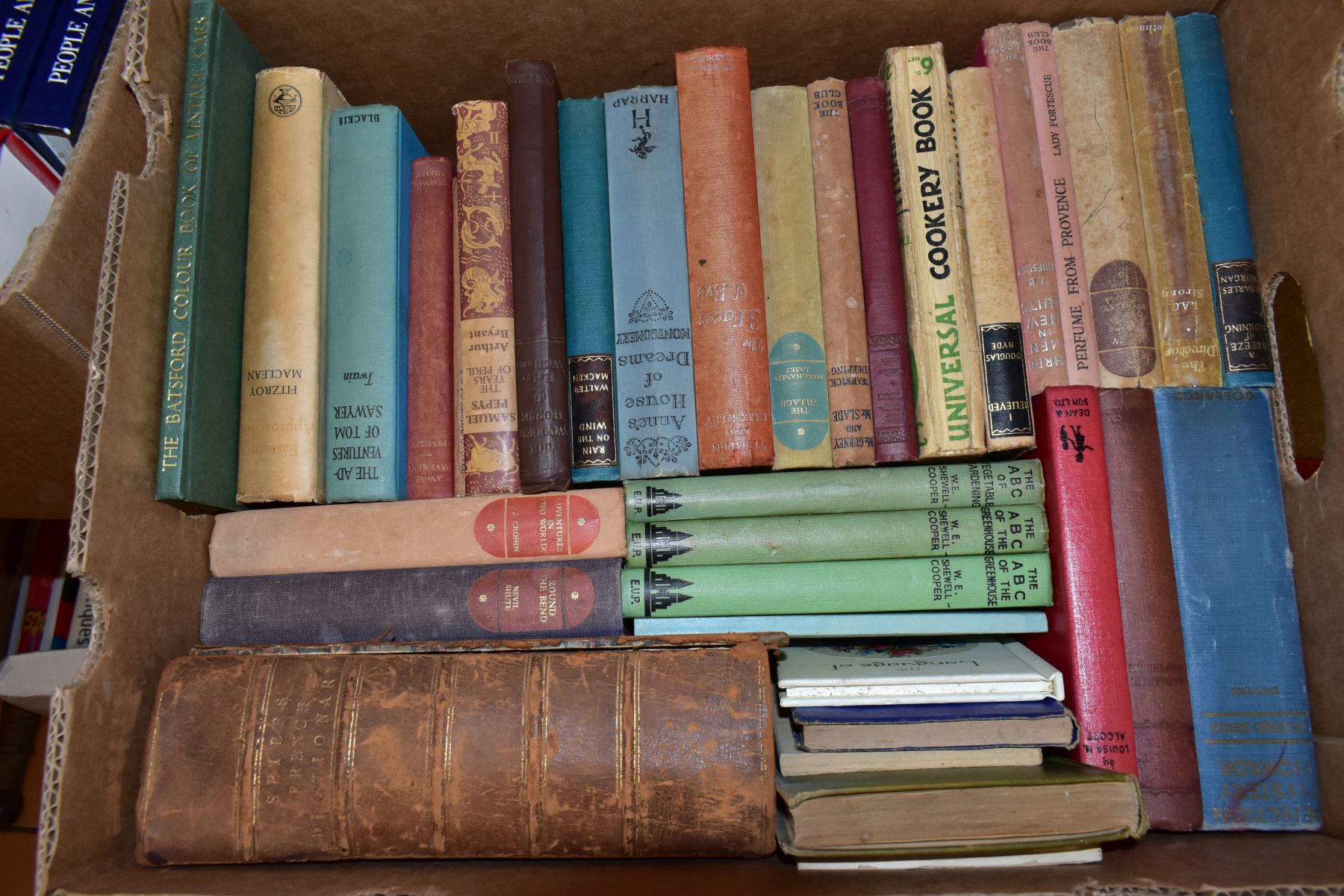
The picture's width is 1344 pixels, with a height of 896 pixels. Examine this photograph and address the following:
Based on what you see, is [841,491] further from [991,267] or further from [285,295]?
[285,295]

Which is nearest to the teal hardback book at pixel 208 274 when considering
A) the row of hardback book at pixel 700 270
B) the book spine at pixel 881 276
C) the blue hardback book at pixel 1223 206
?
the row of hardback book at pixel 700 270

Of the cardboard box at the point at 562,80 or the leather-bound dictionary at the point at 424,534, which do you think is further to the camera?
the leather-bound dictionary at the point at 424,534

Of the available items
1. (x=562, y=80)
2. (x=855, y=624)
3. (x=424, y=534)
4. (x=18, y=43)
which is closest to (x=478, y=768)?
(x=424, y=534)

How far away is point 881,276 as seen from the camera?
2.87 ft

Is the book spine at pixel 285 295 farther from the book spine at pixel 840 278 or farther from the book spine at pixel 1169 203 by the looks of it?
the book spine at pixel 1169 203

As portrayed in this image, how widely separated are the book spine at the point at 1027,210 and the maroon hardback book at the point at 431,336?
2.01ft

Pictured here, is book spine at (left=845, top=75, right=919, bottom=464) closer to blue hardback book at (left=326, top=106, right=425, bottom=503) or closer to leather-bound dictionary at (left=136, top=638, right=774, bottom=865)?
leather-bound dictionary at (left=136, top=638, right=774, bottom=865)

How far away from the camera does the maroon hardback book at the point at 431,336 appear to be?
88 cm

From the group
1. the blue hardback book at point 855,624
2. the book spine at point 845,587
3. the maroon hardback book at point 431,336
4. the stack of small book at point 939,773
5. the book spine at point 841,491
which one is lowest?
the stack of small book at point 939,773

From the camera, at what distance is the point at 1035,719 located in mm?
724

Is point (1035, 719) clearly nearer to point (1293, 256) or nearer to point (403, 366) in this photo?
point (1293, 256)

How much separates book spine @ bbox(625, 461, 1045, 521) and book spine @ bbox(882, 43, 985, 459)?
0.03m

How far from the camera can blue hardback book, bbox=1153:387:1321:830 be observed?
767mm

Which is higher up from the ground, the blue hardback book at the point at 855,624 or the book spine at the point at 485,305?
the book spine at the point at 485,305
